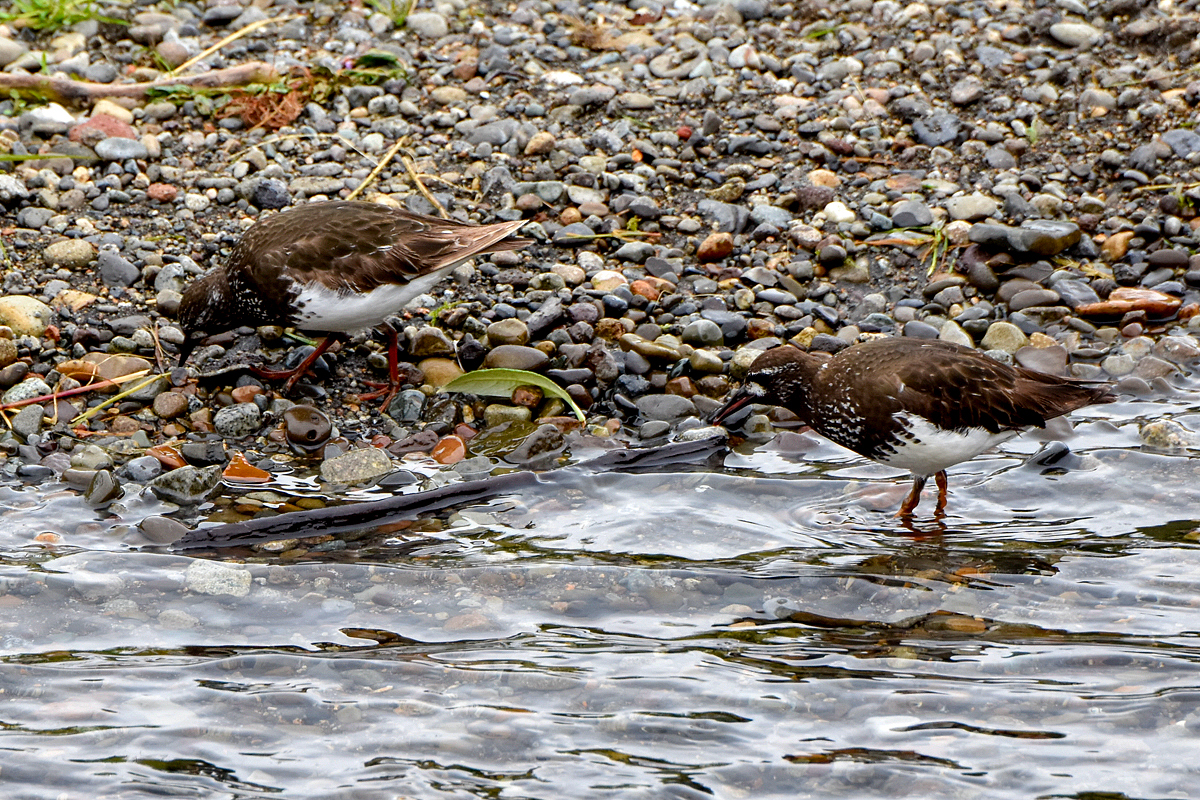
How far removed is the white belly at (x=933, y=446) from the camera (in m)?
6.41

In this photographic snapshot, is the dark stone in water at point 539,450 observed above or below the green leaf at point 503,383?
below

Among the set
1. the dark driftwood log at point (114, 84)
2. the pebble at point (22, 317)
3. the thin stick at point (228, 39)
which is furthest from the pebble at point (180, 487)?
the thin stick at point (228, 39)

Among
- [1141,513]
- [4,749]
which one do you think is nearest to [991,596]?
[1141,513]

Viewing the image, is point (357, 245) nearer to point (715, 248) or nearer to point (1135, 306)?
point (715, 248)

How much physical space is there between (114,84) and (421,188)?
10.2 ft

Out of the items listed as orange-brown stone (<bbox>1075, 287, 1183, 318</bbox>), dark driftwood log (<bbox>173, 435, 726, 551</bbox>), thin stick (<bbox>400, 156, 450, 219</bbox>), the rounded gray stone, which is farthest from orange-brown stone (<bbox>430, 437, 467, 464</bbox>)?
orange-brown stone (<bbox>1075, 287, 1183, 318</bbox>)

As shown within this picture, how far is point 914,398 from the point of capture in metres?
6.46

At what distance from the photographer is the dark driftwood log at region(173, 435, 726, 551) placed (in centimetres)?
634

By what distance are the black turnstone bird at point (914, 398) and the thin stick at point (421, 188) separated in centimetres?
332

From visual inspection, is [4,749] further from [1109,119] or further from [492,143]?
[1109,119]

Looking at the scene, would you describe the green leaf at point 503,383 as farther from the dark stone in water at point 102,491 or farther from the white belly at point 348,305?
the dark stone in water at point 102,491

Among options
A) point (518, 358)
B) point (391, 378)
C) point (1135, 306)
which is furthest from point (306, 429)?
point (1135, 306)

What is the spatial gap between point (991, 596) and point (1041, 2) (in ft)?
25.7

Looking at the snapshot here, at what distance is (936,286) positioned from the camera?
28.7 feet
